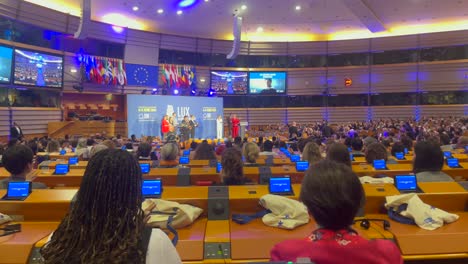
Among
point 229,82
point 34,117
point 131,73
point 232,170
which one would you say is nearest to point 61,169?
point 232,170

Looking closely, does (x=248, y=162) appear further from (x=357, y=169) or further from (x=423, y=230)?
(x=423, y=230)

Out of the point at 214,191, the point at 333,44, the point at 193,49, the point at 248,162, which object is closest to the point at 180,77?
the point at 193,49

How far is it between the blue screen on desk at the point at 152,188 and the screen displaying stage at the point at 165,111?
502 inches

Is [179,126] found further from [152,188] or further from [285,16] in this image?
[152,188]

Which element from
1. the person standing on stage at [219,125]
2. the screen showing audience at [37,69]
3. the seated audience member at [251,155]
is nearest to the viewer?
the seated audience member at [251,155]

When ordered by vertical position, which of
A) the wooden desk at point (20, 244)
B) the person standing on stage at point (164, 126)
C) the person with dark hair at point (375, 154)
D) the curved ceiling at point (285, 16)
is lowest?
the wooden desk at point (20, 244)

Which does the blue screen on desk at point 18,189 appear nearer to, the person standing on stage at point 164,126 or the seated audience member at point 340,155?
the seated audience member at point 340,155

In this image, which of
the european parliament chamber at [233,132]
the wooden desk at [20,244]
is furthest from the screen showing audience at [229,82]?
the wooden desk at [20,244]

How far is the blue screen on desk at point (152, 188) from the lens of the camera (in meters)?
3.00

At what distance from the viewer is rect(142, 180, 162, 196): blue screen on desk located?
300 centimetres

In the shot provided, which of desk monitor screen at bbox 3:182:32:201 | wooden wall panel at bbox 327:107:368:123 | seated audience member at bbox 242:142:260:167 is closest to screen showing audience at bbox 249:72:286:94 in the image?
wooden wall panel at bbox 327:107:368:123

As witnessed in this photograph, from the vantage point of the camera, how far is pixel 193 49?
69.1 ft

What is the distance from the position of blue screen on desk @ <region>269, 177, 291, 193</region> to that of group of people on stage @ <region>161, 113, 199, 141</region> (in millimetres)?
12308

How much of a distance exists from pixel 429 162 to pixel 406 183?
0.69 meters
